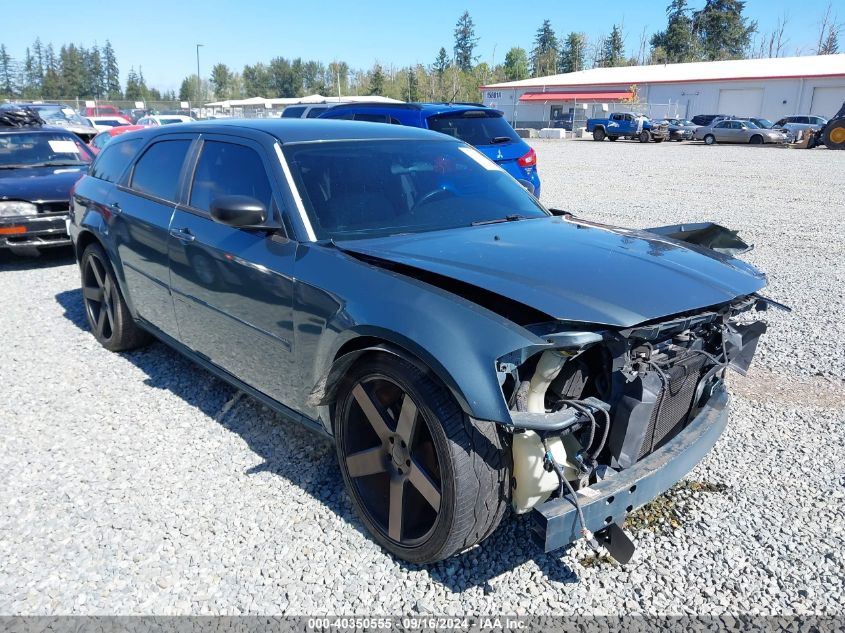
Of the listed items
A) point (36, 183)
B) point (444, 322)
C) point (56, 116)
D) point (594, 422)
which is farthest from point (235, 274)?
point (56, 116)

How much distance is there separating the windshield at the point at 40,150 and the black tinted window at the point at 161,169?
5.17 m

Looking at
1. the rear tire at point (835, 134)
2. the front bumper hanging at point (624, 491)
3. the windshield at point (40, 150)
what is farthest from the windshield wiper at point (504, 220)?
the rear tire at point (835, 134)

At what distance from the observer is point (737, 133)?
111 feet

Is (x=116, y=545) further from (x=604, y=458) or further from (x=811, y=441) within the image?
(x=811, y=441)

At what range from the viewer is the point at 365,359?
2.69 metres

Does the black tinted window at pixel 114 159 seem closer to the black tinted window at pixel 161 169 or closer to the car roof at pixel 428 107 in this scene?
the black tinted window at pixel 161 169

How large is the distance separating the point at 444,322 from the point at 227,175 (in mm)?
1932

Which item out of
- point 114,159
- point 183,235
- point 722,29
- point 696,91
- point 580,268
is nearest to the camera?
point 580,268

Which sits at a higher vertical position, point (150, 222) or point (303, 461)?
point (150, 222)

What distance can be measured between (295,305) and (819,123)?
39667mm

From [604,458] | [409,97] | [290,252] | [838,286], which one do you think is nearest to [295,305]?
[290,252]

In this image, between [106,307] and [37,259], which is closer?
[106,307]

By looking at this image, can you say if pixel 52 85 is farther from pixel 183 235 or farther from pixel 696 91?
pixel 183 235

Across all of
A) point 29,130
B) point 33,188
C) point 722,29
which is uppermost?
point 722,29
